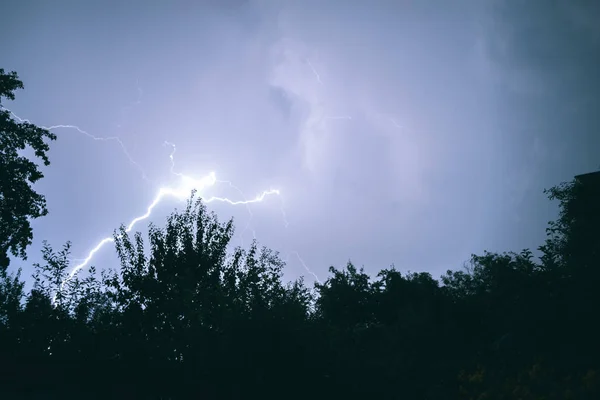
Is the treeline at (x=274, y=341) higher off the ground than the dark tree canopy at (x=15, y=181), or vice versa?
the dark tree canopy at (x=15, y=181)

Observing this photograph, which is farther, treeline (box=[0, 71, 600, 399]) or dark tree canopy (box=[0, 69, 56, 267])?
dark tree canopy (box=[0, 69, 56, 267])

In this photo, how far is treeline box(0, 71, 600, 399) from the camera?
25.7 feet

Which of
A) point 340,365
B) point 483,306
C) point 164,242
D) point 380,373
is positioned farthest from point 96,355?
point 483,306

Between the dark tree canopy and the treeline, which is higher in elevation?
the dark tree canopy

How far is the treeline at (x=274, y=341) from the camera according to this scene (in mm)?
7820

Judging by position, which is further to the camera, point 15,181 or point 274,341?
point 15,181

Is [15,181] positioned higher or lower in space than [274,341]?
higher

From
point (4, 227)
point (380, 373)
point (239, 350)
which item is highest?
point (4, 227)

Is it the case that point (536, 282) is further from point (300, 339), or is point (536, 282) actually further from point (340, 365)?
point (300, 339)

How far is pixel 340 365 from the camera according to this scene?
28.3 ft

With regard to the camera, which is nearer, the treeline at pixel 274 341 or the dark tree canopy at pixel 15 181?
the treeline at pixel 274 341

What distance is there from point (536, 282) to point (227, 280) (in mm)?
12879

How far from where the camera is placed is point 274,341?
8125 mm

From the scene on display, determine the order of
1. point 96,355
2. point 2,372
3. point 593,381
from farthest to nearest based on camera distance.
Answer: point 96,355
point 2,372
point 593,381
